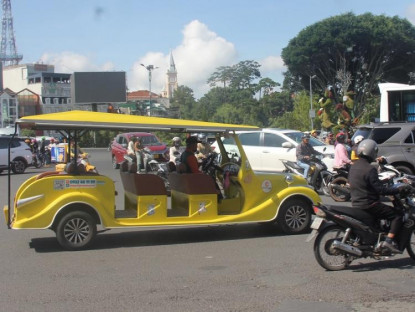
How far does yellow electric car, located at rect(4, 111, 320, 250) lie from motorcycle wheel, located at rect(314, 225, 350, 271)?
7.05ft

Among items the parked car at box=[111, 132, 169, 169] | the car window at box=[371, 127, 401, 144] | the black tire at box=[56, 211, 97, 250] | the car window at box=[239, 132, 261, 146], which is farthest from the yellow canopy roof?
the parked car at box=[111, 132, 169, 169]

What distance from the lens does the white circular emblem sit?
29.5ft

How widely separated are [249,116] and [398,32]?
28.8 meters

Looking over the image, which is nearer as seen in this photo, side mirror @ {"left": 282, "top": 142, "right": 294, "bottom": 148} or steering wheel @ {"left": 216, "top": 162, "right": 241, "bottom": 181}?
steering wheel @ {"left": 216, "top": 162, "right": 241, "bottom": 181}

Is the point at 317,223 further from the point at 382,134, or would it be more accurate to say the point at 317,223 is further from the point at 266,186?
the point at 382,134

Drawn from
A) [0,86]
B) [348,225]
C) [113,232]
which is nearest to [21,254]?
[113,232]

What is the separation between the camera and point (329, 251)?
6648 mm

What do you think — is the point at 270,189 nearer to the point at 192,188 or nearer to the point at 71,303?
the point at 192,188

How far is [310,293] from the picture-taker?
227 inches

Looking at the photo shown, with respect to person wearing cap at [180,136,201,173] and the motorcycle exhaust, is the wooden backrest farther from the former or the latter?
the motorcycle exhaust

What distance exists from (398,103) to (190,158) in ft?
35.1

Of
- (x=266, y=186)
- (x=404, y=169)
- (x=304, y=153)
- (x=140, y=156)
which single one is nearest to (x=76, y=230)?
Answer: (x=266, y=186)

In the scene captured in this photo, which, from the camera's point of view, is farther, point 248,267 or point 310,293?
point 248,267

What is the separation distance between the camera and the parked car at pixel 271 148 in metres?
16.7
